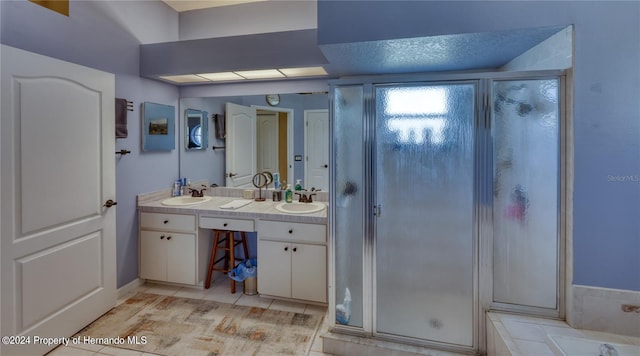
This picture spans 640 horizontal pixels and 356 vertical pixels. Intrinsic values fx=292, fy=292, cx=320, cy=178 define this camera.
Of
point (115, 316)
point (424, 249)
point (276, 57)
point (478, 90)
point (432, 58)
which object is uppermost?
point (276, 57)

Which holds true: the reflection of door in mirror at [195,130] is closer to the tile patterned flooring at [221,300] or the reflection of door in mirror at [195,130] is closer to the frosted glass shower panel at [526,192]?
the tile patterned flooring at [221,300]

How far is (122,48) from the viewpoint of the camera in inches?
104

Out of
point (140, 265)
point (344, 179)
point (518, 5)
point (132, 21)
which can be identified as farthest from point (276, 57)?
point (140, 265)

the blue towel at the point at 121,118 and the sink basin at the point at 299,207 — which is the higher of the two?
the blue towel at the point at 121,118

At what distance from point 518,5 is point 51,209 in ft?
9.91

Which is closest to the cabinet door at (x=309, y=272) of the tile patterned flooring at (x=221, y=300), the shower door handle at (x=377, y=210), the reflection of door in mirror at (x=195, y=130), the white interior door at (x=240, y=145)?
the tile patterned flooring at (x=221, y=300)

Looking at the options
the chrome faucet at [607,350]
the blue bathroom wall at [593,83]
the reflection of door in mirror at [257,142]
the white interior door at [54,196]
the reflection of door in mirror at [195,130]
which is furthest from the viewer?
the reflection of door in mirror at [195,130]

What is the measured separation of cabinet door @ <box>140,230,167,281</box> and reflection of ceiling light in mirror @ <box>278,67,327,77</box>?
1932 mm

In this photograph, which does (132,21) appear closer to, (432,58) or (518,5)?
(432,58)

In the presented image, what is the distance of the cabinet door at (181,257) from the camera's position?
2762 millimetres

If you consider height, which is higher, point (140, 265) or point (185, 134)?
point (185, 134)

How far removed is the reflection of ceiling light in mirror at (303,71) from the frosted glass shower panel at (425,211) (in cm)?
90

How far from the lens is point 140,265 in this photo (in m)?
2.89

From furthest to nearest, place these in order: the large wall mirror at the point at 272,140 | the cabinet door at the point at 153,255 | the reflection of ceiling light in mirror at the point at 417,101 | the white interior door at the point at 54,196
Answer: the large wall mirror at the point at 272,140 < the cabinet door at the point at 153,255 < the reflection of ceiling light in mirror at the point at 417,101 < the white interior door at the point at 54,196
